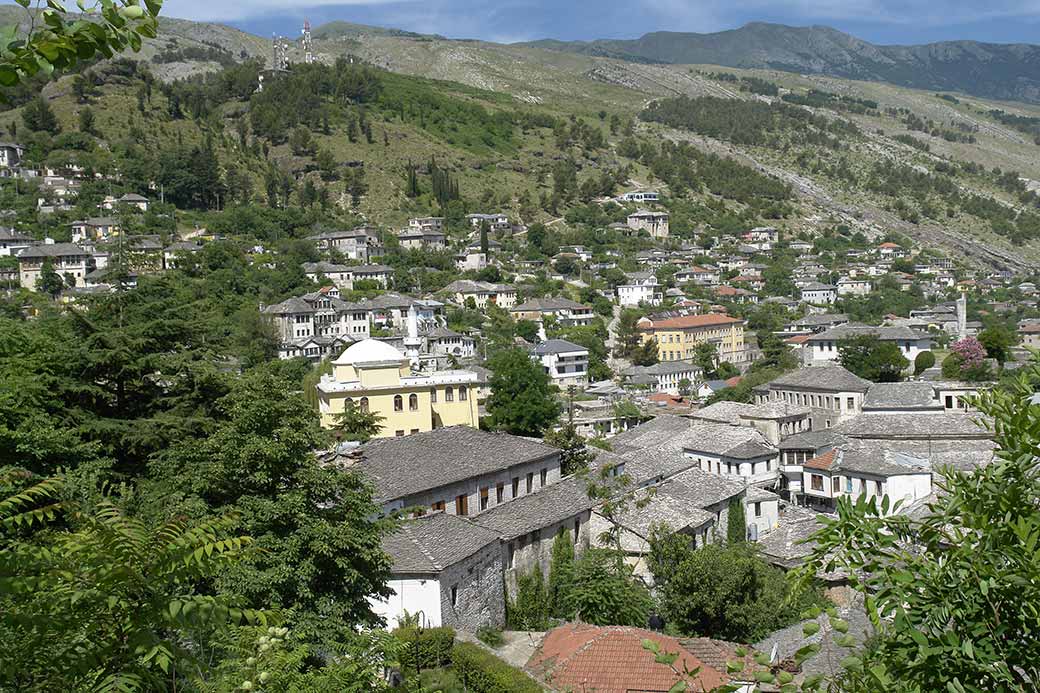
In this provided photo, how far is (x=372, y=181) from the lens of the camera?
352ft

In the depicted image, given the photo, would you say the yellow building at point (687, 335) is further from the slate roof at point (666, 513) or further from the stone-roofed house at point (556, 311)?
the slate roof at point (666, 513)

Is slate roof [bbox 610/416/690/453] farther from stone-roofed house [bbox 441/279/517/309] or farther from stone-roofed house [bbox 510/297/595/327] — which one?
stone-roofed house [bbox 441/279/517/309]

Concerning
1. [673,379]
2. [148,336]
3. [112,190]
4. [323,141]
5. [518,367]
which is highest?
[323,141]

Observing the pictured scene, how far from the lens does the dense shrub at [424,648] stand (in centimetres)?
1521

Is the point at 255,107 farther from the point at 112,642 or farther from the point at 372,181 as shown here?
the point at 112,642

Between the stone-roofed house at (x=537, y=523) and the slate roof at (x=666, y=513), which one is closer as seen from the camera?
the stone-roofed house at (x=537, y=523)

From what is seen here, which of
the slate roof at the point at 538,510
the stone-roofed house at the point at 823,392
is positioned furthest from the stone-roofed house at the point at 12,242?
the slate roof at the point at 538,510

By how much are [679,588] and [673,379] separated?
4472cm

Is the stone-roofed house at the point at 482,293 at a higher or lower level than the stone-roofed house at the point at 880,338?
higher

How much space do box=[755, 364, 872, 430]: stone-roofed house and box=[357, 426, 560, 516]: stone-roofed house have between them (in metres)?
21.5

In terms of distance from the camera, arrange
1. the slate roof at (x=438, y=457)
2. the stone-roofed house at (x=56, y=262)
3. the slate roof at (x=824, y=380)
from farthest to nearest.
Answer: the stone-roofed house at (x=56, y=262)
the slate roof at (x=824, y=380)
the slate roof at (x=438, y=457)

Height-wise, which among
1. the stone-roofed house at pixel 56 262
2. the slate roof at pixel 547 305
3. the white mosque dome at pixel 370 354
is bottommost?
the slate roof at pixel 547 305

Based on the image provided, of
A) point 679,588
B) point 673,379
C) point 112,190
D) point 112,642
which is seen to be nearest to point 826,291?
point 673,379

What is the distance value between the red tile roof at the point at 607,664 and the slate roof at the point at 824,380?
1165 inches
